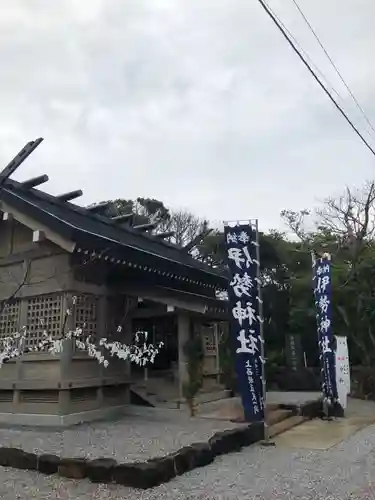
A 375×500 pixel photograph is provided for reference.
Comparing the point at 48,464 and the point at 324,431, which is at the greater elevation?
the point at 48,464

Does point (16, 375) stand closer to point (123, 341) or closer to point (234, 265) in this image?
point (123, 341)

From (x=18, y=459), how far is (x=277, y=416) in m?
5.81

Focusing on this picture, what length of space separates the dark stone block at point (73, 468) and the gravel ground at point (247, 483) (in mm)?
125

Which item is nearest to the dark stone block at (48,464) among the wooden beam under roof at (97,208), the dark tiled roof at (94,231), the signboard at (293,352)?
the dark tiled roof at (94,231)

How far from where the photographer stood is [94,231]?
12258 mm

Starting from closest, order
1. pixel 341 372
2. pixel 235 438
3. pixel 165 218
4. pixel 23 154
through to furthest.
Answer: pixel 23 154, pixel 235 438, pixel 341 372, pixel 165 218

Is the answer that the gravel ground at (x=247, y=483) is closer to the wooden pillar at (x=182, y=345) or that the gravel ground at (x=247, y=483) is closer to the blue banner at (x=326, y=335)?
the wooden pillar at (x=182, y=345)

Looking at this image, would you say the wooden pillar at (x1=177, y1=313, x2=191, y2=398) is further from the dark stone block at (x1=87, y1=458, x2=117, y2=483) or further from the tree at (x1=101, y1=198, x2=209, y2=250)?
the tree at (x1=101, y1=198, x2=209, y2=250)

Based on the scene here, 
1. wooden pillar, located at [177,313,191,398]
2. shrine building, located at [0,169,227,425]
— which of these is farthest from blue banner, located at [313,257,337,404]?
wooden pillar, located at [177,313,191,398]

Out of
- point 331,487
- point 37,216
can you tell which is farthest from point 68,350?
point 331,487

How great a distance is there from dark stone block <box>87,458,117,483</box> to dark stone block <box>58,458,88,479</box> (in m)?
0.07

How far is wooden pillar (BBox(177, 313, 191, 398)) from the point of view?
35.1 ft

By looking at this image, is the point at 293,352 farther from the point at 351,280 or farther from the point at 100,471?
the point at 100,471

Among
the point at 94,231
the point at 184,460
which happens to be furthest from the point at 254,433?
the point at 94,231
